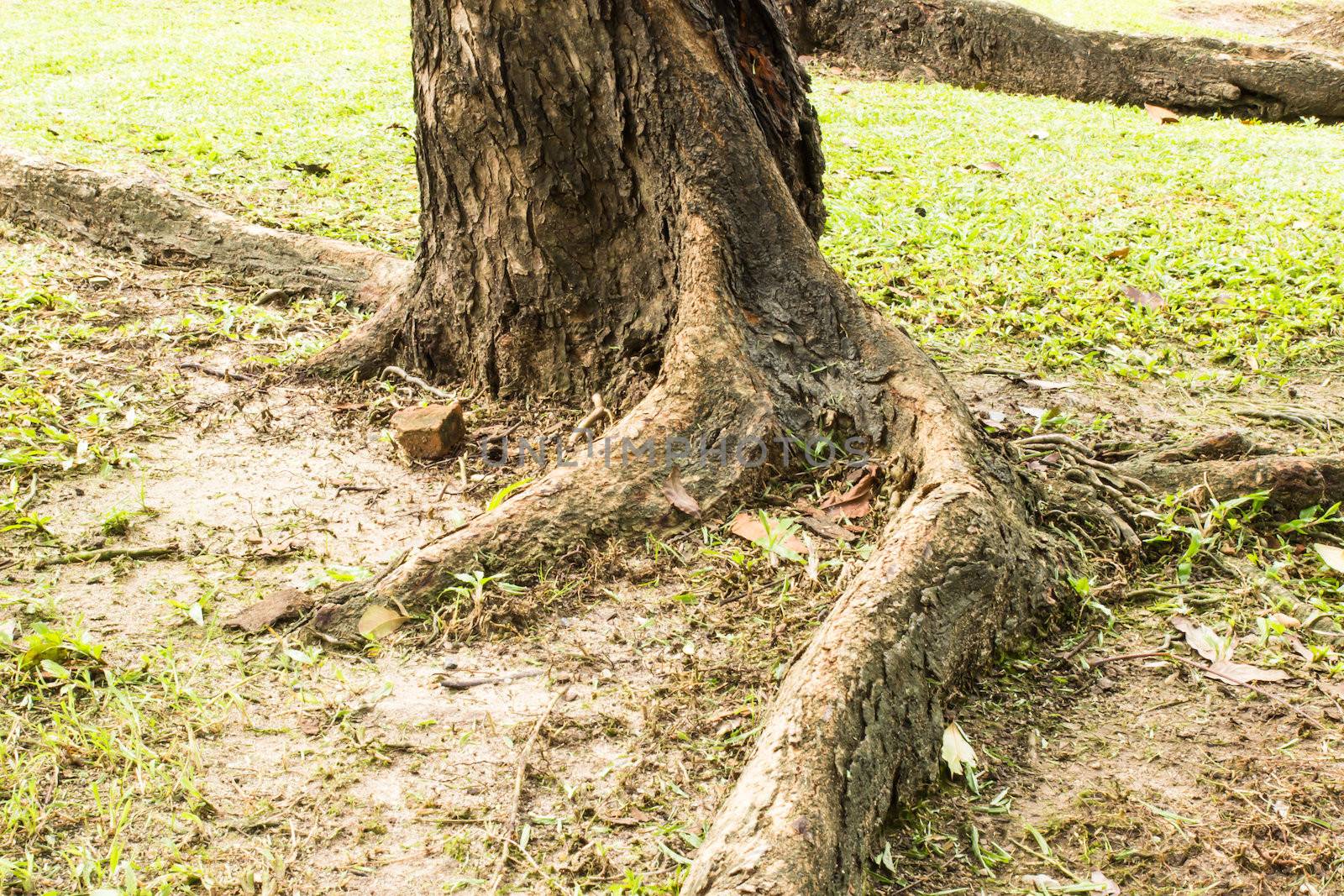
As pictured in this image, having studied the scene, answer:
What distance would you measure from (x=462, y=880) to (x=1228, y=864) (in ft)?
5.15

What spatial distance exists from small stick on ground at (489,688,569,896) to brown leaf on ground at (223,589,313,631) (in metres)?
0.81

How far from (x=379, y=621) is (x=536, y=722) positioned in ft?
1.96

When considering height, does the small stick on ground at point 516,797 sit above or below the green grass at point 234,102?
below

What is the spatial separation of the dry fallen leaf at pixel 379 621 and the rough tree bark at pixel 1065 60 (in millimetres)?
8998

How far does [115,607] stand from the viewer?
3.06m

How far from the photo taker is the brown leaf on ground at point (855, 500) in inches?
132

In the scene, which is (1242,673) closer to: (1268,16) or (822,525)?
(822,525)

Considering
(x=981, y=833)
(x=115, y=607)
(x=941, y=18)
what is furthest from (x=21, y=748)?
(x=941, y=18)

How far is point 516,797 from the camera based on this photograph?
7.93 ft

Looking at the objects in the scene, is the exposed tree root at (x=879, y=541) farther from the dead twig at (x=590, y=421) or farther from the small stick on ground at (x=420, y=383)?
the small stick on ground at (x=420, y=383)

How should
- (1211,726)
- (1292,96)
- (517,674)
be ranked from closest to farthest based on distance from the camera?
(1211,726), (517,674), (1292,96)

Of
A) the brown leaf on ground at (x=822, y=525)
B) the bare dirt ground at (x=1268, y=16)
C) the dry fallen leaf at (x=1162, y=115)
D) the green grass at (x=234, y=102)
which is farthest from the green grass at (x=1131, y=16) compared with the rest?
the brown leaf on ground at (x=822, y=525)

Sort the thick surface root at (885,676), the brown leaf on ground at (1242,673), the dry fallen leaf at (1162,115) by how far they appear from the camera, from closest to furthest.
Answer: the thick surface root at (885,676), the brown leaf on ground at (1242,673), the dry fallen leaf at (1162,115)

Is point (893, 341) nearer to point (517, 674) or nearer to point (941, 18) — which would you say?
point (517, 674)
